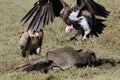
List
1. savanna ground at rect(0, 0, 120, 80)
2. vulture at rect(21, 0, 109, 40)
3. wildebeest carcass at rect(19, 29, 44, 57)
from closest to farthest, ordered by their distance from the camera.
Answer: savanna ground at rect(0, 0, 120, 80)
vulture at rect(21, 0, 109, 40)
wildebeest carcass at rect(19, 29, 44, 57)

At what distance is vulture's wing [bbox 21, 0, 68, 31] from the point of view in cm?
776

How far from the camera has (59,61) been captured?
7.89 m

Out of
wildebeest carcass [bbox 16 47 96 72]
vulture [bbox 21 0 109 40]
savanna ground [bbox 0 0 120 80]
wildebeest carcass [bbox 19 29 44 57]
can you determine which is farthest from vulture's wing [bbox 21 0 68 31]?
wildebeest carcass [bbox 19 29 44 57]

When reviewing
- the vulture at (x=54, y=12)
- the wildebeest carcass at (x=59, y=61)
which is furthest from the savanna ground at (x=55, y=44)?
the vulture at (x=54, y=12)

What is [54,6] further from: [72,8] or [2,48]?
[2,48]

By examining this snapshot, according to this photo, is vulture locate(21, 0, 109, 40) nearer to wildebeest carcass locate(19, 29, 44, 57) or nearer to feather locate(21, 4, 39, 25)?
feather locate(21, 4, 39, 25)

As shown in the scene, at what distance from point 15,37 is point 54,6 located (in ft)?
15.5

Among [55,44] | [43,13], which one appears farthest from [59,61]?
[55,44]

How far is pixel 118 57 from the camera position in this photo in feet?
31.2

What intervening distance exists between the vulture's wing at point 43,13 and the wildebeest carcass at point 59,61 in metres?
0.59

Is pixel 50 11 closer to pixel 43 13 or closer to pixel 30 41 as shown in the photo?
pixel 43 13

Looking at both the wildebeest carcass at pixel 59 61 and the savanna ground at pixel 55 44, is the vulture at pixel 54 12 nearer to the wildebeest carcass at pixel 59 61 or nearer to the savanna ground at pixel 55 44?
the wildebeest carcass at pixel 59 61

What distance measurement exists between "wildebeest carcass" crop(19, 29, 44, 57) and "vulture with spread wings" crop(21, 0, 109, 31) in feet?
4.16

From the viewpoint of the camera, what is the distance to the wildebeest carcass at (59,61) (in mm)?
7770
